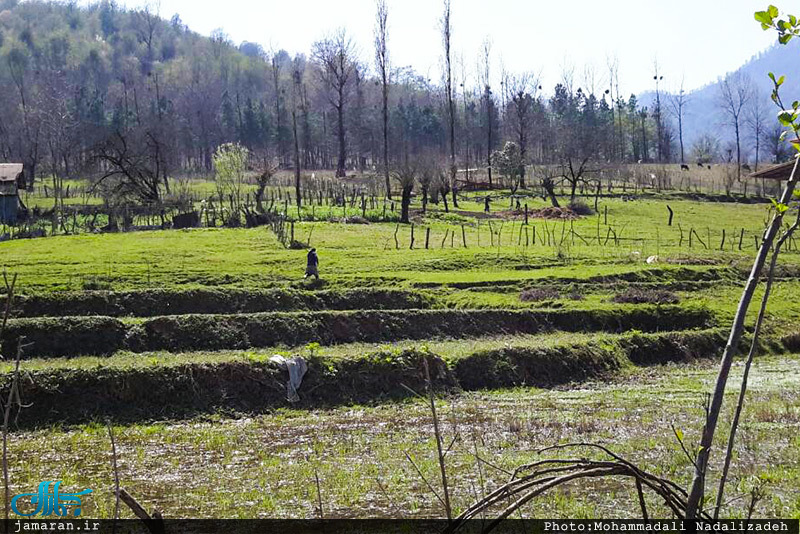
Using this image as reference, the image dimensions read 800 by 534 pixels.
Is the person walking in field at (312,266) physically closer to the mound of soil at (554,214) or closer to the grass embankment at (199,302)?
the grass embankment at (199,302)

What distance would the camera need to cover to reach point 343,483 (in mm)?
11086

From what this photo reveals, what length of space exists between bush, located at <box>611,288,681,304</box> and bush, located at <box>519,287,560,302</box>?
1857mm

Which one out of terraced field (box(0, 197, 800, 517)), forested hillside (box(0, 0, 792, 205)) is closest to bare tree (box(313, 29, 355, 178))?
forested hillside (box(0, 0, 792, 205))

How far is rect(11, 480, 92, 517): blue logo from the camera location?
33.3 ft

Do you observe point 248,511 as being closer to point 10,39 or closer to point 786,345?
point 786,345

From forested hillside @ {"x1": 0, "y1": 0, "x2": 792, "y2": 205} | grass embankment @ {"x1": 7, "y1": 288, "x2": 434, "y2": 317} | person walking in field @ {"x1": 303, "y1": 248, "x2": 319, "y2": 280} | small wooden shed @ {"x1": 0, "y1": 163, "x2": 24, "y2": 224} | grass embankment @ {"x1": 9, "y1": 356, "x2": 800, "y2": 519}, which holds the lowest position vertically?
grass embankment @ {"x1": 9, "y1": 356, "x2": 800, "y2": 519}

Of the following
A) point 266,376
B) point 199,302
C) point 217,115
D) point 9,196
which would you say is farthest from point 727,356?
point 217,115

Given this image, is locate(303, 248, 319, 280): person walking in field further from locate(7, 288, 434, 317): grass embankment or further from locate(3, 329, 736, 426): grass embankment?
locate(3, 329, 736, 426): grass embankment

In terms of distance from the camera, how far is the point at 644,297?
2472 cm

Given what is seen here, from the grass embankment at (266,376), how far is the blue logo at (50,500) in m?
4.93

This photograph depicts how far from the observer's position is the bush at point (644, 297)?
80.6 ft

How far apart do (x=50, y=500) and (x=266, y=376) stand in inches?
270
